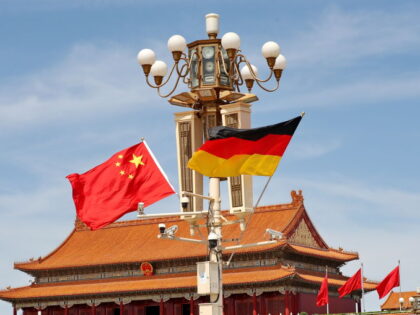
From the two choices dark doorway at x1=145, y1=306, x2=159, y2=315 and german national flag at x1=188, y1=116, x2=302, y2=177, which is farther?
dark doorway at x1=145, y1=306, x2=159, y2=315

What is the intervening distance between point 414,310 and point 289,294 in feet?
59.0

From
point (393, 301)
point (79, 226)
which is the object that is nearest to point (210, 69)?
point (79, 226)

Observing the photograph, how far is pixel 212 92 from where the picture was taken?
28.9 m

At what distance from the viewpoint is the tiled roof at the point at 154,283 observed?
68562mm

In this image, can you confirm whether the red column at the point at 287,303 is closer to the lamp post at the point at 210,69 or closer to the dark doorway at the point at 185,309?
the dark doorway at the point at 185,309

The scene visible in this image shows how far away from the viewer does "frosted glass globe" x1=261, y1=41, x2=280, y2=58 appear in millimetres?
28484

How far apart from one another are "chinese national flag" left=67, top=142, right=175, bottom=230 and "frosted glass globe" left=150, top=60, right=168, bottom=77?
2.00 meters

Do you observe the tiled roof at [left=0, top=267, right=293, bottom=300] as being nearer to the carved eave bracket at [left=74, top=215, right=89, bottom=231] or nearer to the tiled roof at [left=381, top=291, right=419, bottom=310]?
the carved eave bracket at [left=74, top=215, right=89, bottom=231]

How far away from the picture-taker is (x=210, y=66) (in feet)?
95.0

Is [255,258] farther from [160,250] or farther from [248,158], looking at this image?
[248,158]

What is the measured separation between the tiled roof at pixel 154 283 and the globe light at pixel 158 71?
39208 millimetres

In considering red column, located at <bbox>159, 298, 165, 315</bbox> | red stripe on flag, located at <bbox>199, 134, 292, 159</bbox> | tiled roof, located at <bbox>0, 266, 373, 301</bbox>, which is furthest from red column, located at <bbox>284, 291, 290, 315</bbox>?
red stripe on flag, located at <bbox>199, 134, 292, 159</bbox>

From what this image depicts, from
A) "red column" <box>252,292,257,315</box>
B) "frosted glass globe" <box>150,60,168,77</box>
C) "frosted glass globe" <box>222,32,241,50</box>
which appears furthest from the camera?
"red column" <box>252,292,257,315</box>

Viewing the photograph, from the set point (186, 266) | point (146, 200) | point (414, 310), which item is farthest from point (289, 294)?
point (146, 200)
